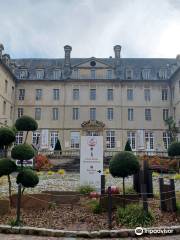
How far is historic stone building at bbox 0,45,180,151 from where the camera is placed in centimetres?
3098

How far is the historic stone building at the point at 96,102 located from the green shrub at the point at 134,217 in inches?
956

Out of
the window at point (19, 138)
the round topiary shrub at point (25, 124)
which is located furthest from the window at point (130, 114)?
the round topiary shrub at point (25, 124)

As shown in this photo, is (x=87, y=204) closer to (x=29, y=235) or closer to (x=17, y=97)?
(x=29, y=235)

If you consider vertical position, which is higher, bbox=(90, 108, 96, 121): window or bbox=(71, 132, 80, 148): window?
bbox=(90, 108, 96, 121): window

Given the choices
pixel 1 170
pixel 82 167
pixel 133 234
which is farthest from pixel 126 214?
pixel 82 167

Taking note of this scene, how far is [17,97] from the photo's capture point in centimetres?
3231

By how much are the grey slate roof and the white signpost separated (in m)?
22.5

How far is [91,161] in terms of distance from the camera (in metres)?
11.4

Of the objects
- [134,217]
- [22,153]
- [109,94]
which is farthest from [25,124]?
[109,94]

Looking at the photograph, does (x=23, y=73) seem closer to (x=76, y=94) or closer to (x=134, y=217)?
(x=76, y=94)

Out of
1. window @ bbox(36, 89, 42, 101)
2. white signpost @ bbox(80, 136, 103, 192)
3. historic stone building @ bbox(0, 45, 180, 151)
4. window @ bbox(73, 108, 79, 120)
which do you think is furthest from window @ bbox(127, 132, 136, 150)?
white signpost @ bbox(80, 136, 103, 192)

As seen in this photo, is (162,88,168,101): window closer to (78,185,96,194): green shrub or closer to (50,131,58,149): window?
(50,131,58,149): window

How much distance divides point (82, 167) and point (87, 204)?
3375 millimetres

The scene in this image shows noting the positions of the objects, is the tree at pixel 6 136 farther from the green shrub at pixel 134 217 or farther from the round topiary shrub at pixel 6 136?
the green shrub at pixel 134 217
